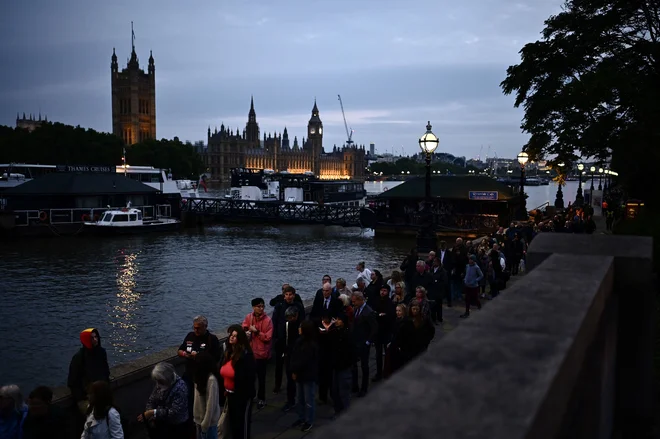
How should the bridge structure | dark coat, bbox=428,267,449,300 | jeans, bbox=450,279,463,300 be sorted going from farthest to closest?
the bridge structure
jeans, bbox=450,279,463,300
dark coat, bbox=428,267,449,300

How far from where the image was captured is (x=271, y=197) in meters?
75.5

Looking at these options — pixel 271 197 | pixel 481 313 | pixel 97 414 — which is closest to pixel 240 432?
pixel 97 414

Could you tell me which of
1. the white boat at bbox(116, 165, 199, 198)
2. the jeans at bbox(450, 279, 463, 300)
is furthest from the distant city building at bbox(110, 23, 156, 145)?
the jeans at bbox(450, 279, 463, 300)

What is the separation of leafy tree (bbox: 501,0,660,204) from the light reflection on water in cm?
1258

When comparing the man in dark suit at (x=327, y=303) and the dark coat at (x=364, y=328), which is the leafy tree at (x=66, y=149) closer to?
the man in dark suit at (x=327, y=303)

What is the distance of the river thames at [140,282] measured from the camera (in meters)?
17.9

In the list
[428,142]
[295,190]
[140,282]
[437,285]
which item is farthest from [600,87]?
[295,190]

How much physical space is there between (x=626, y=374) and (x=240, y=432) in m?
4.22

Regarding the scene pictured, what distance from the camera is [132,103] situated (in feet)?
583

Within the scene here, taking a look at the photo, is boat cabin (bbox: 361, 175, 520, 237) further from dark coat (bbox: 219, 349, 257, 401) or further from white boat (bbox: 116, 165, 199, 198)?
dark coat (bbox: 219, 349, 257, 401)

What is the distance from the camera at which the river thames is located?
17.9m

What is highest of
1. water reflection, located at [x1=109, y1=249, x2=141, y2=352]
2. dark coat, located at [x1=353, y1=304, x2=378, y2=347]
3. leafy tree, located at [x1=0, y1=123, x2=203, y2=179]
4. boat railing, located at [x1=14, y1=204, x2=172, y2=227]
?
leafy tree, located at [x1=0, y1=123, x2=203, y2=179]

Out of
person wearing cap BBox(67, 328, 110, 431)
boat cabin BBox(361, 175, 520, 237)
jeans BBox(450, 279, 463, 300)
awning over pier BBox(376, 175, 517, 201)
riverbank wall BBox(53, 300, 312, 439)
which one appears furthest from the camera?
boat cabin BBox(361, 175, 520, 237)

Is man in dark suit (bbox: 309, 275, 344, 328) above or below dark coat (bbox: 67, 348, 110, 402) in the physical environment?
above
